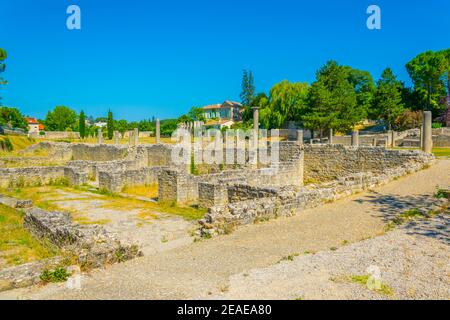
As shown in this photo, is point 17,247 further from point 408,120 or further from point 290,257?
point 408,120

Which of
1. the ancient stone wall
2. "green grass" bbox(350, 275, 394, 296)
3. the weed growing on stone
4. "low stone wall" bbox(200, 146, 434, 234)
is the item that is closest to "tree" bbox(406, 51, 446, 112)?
"low stone wall" bbox(200, 146, 434, 234)

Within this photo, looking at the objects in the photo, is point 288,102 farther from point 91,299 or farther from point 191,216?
point 91,299

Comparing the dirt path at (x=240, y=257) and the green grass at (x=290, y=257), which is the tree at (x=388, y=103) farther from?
the green grass at (x=290, y=257)

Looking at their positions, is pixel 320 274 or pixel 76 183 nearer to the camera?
pixel 320 274

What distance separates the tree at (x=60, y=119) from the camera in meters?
110

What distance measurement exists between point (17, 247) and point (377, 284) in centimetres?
862

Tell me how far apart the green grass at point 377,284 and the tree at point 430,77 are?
190ft

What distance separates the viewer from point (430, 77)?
56.5 meters

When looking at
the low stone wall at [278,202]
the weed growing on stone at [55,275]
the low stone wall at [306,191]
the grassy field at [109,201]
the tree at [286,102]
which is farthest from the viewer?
the tree at [286,102]

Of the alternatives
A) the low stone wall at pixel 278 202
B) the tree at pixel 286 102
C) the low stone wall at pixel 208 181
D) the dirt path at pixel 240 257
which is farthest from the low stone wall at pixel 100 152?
the tree at pixel 286 102

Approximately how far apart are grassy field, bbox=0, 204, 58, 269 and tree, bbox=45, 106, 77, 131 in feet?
338

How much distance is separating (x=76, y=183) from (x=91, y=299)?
56.6 feet

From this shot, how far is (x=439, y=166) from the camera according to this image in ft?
58.1

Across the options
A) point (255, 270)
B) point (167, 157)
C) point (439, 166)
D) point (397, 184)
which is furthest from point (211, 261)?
point (167, 157)
